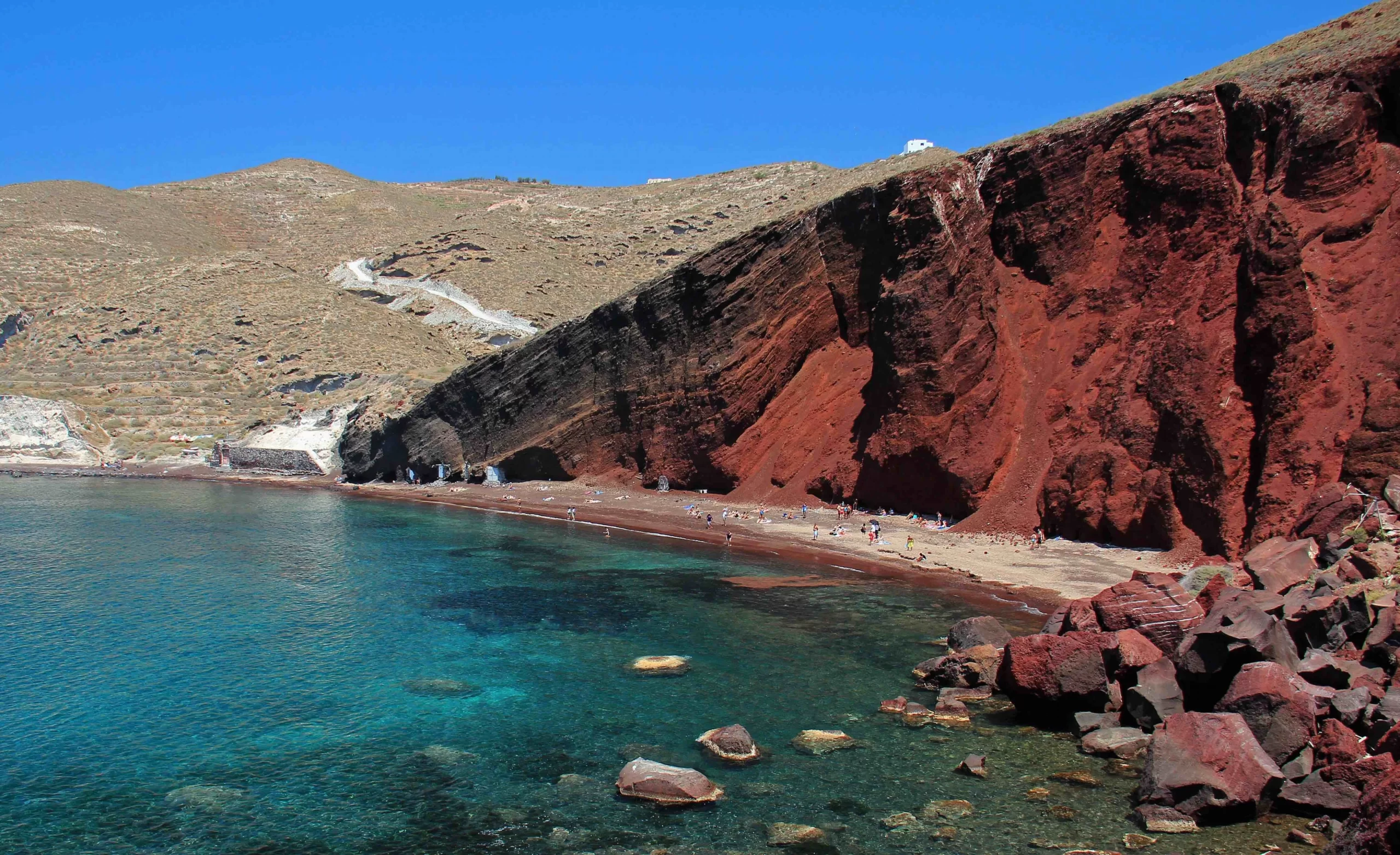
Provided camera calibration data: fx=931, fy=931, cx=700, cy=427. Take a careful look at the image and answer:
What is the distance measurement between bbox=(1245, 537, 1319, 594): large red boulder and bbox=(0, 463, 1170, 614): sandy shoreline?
5.62 metres

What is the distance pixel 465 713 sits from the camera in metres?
18.0

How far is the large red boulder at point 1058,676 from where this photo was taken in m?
16.4

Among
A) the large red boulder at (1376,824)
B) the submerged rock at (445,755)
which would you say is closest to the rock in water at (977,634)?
the large red boulder at (1376,824)

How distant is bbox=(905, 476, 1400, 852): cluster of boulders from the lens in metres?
12.4

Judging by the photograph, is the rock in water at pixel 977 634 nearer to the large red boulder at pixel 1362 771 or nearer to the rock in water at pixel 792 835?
the large red boulder at pixel 1362 771

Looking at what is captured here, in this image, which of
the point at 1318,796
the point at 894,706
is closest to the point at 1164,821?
the point at 1318,796

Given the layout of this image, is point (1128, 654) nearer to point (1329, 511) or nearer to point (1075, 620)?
point (1075, 620)

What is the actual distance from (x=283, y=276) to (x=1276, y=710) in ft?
322

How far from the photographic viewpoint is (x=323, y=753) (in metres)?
15.9

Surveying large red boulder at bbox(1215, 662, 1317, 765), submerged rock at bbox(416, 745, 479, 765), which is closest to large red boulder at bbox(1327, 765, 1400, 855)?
large red boulder at bbox(1215, 662, 1317, 765)

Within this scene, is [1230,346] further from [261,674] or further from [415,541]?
[415,541]

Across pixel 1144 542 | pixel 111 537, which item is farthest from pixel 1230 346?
pixel 111 537

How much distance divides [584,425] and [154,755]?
35737mm

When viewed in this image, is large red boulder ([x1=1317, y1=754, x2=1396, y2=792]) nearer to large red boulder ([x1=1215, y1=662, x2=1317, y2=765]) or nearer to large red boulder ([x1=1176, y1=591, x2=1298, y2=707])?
large red boulder ([x1=1215, y1=662, x2=1317, y2=765])
